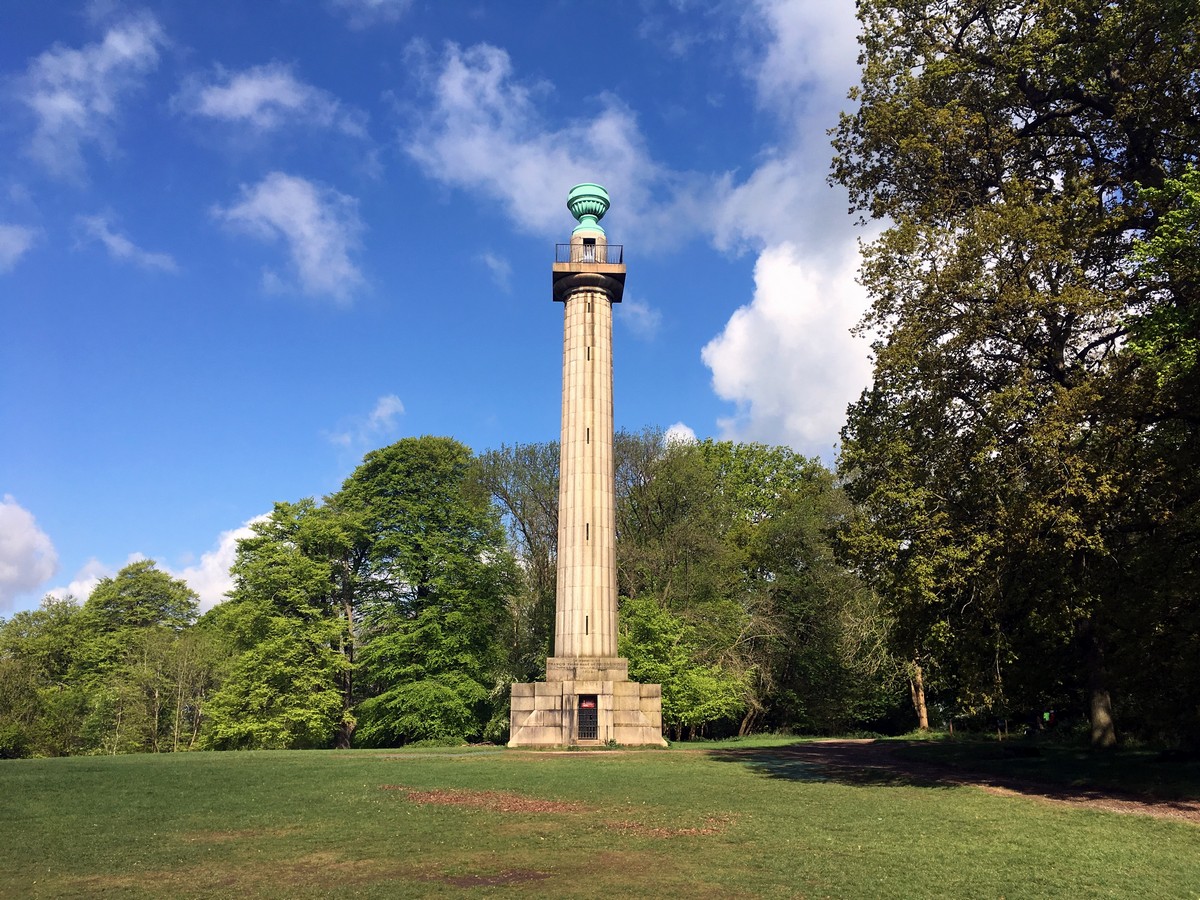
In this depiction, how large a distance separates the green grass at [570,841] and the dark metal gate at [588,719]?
1638 centimetres

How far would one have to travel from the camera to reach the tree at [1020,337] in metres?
19.0

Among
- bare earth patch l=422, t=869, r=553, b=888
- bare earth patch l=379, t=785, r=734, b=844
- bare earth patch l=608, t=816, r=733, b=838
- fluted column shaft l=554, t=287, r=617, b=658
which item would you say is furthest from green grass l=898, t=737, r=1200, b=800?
fluted column shaft l=554, t=287, r=617, b=658

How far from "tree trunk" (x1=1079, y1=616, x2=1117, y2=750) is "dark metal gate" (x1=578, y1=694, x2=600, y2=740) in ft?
69.2

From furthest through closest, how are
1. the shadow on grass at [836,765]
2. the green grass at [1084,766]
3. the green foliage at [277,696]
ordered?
the green foliage at [277,696] < the shadow on grass at [836,765] < the green grass at [1084,766]

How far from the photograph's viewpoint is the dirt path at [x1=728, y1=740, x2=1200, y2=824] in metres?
17.2

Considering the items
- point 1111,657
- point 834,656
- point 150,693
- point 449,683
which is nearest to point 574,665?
point 449,683

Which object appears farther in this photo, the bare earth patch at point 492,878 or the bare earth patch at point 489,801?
the bare earth patch at point 489,801

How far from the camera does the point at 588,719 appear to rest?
127 feet

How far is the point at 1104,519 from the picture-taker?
18797 millimetres

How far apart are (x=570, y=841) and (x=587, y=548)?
27.9 meters

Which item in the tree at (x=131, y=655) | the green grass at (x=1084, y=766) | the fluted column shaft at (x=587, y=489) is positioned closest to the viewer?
the green grass at (x=1084, y=766)

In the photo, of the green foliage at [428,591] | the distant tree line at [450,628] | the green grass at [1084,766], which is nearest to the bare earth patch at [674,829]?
the green grass at [1084,766]

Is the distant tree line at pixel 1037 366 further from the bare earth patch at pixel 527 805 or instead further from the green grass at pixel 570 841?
the bare earth patch at pixel 527 805

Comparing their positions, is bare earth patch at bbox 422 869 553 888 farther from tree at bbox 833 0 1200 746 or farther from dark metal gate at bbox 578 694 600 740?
dark metal gate at bbox 578 694 600 740
